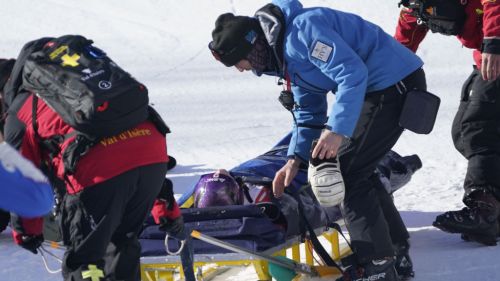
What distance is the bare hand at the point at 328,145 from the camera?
13.3 ft

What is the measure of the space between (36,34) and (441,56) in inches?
317

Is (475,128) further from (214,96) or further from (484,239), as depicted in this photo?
(214,96)

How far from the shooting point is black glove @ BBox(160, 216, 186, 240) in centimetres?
439

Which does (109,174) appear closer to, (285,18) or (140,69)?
(285,18)

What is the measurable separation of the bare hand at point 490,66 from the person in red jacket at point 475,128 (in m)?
0.17

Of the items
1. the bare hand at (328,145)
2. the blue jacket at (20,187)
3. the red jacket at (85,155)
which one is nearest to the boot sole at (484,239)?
the bare hand at (328,145)

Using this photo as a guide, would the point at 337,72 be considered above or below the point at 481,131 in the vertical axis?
above

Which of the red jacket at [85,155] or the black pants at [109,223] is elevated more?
the red jacket at [85,155]

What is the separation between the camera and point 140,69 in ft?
47.6

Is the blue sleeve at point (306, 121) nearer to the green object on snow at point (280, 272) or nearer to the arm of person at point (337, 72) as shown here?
the arm of person at point (337, 72)

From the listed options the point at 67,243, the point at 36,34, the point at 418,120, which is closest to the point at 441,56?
the point at 36,34

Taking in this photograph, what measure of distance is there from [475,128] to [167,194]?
1955 millimetres

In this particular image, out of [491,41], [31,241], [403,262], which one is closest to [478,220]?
[403,262]

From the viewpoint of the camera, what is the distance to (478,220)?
5234mm
